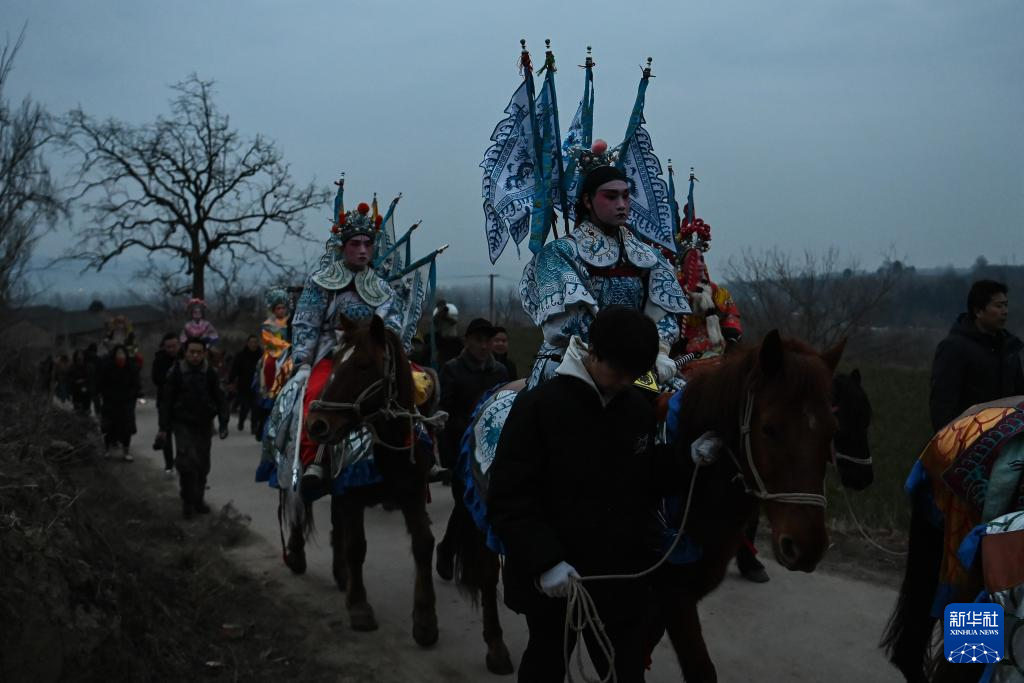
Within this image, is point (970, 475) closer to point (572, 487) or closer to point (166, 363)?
point (572, 487)

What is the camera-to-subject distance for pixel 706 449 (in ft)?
10.9

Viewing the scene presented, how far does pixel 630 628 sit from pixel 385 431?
295cm

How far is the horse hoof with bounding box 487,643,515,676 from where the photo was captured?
5.05m

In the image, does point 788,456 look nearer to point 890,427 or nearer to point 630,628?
point 630,628

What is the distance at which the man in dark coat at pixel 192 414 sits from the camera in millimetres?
9180

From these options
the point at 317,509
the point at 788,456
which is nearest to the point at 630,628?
the point at 788,456

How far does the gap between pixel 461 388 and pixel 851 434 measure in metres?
3.61

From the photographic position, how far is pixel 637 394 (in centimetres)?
326

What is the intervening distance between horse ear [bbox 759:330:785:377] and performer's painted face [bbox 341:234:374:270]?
4.34m

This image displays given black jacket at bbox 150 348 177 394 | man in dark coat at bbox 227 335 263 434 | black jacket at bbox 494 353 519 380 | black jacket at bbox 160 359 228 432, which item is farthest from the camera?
man in dark coat at bbox 227 335 263 434

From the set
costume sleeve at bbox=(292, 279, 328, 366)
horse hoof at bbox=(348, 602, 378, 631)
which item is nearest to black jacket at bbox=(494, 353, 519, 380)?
costume sleeve at bbox=(292, 279, 328, 366)

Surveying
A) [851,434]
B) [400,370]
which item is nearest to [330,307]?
[400,370]

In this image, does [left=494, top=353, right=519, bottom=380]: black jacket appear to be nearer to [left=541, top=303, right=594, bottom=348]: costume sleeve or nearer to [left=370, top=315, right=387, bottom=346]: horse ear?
[left=370, top=315, right=387, bottom=346]: horse ear

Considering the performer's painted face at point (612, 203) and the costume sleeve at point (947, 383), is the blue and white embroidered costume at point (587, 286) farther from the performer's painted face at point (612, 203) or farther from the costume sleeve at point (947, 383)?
the costume sleeve at point (947, 383)
